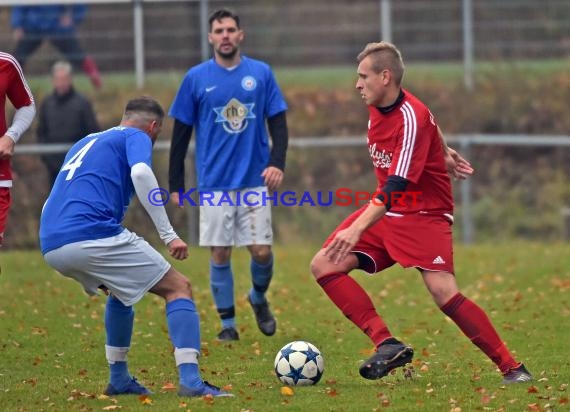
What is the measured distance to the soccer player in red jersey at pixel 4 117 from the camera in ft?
26.4

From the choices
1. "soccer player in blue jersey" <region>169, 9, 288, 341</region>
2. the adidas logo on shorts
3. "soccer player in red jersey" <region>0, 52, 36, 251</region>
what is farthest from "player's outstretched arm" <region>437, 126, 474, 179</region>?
"soccer player in red jersey" <region>0, 52, 36, 251</region>

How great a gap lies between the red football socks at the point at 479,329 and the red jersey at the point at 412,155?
585mm

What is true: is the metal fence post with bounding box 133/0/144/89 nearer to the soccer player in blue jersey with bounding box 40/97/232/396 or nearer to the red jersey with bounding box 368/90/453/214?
the red jersey with bounding box 368/90/453/214

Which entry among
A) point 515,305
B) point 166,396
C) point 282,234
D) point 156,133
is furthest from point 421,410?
point 282,234

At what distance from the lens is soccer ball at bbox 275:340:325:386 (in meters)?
7.61

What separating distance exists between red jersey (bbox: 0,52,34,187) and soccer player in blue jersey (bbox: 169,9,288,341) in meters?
1.60

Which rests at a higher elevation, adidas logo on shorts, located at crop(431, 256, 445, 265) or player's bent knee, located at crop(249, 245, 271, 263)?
adidas logo on shorts, located at crop(431, 256, 445, 265)

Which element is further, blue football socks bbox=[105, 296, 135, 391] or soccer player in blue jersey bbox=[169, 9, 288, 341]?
soccer player in blue jersey bbox=[169, 9, 288, 341]

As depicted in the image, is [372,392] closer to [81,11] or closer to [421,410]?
[421,410]

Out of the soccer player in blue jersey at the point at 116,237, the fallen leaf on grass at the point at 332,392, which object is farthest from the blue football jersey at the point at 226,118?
the fallen leaf on grass at the point at 332,392

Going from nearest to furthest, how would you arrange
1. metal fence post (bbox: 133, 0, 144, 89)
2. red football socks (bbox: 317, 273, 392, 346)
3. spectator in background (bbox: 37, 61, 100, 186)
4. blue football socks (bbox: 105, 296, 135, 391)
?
1. blue football socks (bbox: 105, 296, 135, 391)
2. red football socks (bbox: 317, 273, 392, 346)
3. spectator in background (bbox: 37, 61, 100, 186)
4. metal fence post (bbox: 133, 0, 144, 89)

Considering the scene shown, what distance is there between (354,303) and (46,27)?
11075 millimetres

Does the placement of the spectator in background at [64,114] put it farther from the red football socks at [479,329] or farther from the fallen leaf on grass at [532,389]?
the fallen leaf on grass at [532,389]

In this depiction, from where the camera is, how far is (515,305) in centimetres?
1132
